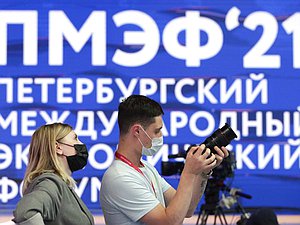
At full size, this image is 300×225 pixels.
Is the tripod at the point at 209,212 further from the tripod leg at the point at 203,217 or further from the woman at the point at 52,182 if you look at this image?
the woman at the point at 52,182

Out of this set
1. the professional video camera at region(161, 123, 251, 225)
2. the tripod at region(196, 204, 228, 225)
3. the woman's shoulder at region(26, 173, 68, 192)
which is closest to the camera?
the woman's shoulder at region(26, 173, 68, 192)

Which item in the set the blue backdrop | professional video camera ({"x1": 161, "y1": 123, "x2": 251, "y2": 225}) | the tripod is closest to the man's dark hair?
professional video camera ({"x1": 161, "y1": 123, "x2": 251, "y2": 225})

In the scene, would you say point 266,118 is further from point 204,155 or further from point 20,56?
point 204,155

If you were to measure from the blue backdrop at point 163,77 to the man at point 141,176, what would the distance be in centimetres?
353

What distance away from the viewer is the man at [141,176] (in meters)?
2.62

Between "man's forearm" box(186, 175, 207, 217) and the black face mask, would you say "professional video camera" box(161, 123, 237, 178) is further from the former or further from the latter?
the black face mask

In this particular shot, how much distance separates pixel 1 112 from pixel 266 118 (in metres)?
2.33

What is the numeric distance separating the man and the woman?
0.13 m

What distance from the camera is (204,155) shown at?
266 centimetres

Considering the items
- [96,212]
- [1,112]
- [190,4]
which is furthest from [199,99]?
[1,112]

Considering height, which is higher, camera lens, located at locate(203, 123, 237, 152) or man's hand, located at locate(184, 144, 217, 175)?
camera lens, located at locate(203, 123, 237, 152)

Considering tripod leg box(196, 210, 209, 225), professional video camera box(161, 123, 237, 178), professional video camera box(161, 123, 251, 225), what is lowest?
tripod leg box(196, 210, 209, 225)

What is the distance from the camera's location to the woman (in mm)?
2445

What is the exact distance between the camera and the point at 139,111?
271cm
